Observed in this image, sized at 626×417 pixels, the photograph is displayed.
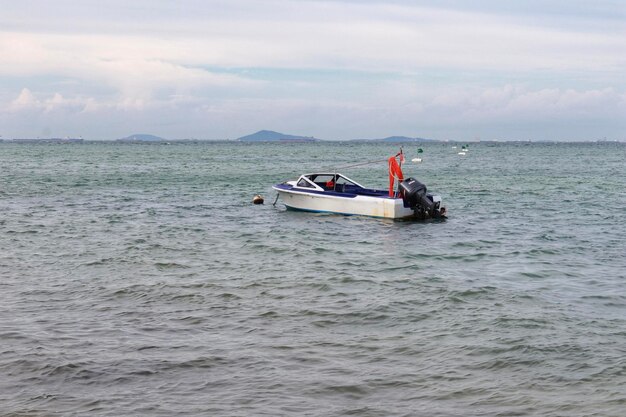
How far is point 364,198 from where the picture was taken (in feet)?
106

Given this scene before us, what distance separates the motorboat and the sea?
1.01m

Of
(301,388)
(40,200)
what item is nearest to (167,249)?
(301,388)

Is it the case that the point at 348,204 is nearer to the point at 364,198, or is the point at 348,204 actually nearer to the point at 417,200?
the point at 364,198

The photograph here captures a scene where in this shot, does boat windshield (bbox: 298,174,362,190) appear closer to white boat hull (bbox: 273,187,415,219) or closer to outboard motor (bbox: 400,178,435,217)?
white boat hull (bbox: 273,187,415,219)

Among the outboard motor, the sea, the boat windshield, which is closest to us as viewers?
the sea

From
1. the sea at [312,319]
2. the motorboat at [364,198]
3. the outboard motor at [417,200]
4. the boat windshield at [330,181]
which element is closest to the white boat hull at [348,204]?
the motorboat at [364,198]

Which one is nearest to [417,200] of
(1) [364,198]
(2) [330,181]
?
(1) [364,198]

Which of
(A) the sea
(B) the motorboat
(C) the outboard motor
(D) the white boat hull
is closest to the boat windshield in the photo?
(B) the motorboat

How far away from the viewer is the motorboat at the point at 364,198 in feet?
104

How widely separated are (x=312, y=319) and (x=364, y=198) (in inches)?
686

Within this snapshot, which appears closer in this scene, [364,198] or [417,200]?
[417,200]

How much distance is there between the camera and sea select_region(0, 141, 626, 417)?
10891mm

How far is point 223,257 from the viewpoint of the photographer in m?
22.8

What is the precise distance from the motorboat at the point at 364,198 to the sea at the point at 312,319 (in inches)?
39.9
